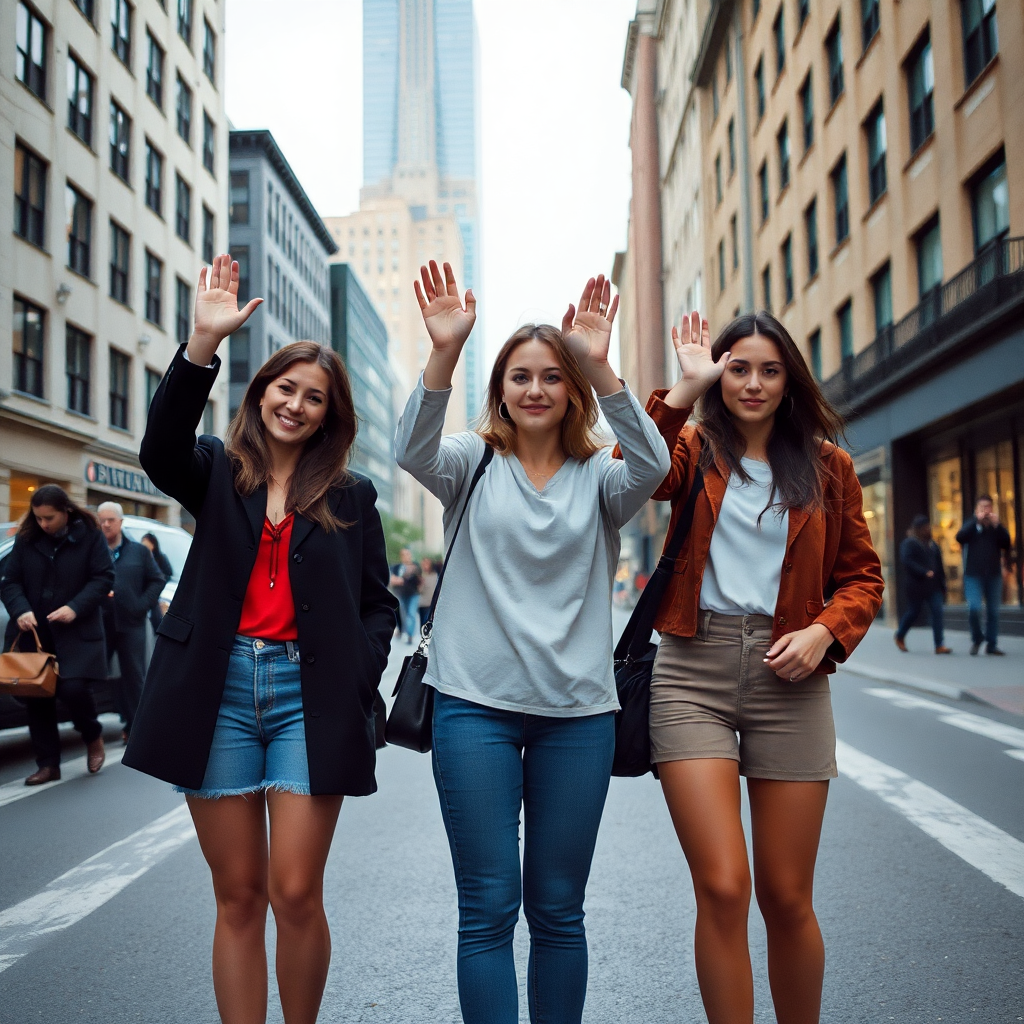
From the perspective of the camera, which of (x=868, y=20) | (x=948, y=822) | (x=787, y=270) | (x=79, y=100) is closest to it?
(x=948, y=822)

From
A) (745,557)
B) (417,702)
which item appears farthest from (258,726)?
(745,557)

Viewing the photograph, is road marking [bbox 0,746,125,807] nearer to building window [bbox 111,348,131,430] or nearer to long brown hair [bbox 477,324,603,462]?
long brown hair [bbox 477,324,603,462]

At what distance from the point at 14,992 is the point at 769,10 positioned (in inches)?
1307

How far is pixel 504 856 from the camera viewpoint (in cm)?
266

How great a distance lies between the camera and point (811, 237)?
28844 millimetres

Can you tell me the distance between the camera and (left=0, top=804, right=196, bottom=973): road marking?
4.05 m

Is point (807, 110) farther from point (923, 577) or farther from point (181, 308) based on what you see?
point (181, 308)

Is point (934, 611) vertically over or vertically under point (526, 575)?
under

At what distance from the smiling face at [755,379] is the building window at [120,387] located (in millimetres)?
28537

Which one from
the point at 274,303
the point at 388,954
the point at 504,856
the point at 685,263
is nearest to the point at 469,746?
the point at 504,856

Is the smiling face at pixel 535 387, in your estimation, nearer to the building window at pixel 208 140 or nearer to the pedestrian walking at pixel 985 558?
the pedestrian walking at pixel 985 558

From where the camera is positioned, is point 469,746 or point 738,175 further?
point 738,175

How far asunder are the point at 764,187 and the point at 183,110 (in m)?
18.5

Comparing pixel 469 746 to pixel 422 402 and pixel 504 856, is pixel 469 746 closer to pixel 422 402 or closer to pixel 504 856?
pixel 504 856
